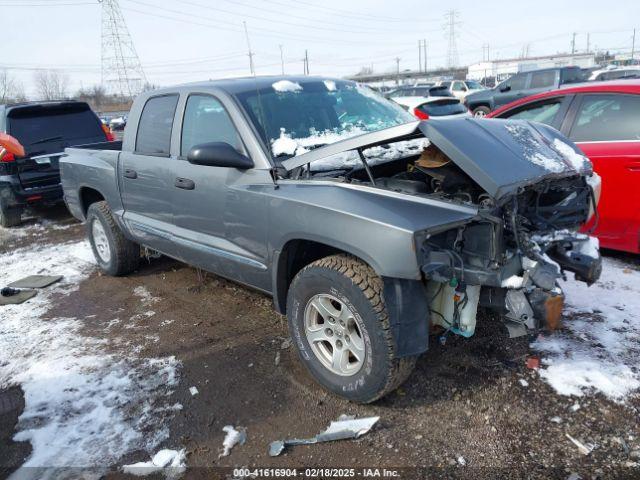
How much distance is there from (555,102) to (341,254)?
3.49 metres

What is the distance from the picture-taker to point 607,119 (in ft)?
14.8

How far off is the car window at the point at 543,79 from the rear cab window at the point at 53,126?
1378 cm

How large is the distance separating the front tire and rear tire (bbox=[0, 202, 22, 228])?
648 centimetres

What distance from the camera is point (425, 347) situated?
2.59 meters

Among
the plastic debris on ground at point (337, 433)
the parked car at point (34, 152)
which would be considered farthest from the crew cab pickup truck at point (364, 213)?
the parked car at point (34, 152)

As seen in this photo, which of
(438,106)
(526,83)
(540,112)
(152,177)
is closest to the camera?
(152,177)

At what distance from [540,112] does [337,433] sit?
4132 mm

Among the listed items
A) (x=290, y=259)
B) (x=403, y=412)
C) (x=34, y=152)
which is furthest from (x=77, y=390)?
(x=34, y=152)

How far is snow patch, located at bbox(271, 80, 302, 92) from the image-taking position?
3.70 metres

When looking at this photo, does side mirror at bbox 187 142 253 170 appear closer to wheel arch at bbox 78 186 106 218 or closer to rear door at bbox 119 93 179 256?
rear door at bbox 119 93 179 256

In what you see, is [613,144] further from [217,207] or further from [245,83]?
[217,207]

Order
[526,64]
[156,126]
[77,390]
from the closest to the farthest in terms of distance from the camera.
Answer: [77,390], [156,126], [526,64]

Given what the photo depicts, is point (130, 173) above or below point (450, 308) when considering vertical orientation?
above

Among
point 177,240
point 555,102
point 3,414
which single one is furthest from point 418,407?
point 555,102
